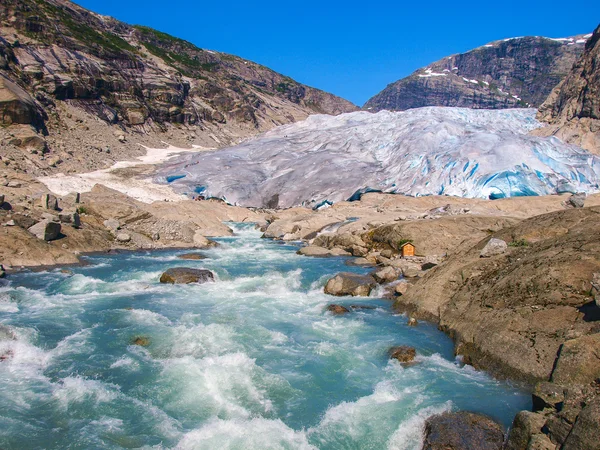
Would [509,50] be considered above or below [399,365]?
above

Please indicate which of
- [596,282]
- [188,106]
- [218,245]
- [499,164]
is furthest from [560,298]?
[188,106]

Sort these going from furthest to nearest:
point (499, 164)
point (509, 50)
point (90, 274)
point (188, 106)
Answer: point (509, 50) < point (188, 106) < point (499, 164) < point (90, 274)

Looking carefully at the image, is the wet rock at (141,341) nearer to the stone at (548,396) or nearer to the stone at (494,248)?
the stone at (548,396)

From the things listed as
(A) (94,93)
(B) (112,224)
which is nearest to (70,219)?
(B) (112,224)

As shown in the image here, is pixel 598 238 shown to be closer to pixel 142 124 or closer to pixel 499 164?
pixel 499 164

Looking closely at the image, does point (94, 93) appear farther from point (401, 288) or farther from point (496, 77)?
point (496, 77)

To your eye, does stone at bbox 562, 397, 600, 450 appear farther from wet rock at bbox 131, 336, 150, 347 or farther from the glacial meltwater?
wet rock at bbox 131, 336, 150, 347

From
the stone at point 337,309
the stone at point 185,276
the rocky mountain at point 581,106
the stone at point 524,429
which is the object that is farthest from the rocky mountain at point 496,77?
the stone at point 524,429
